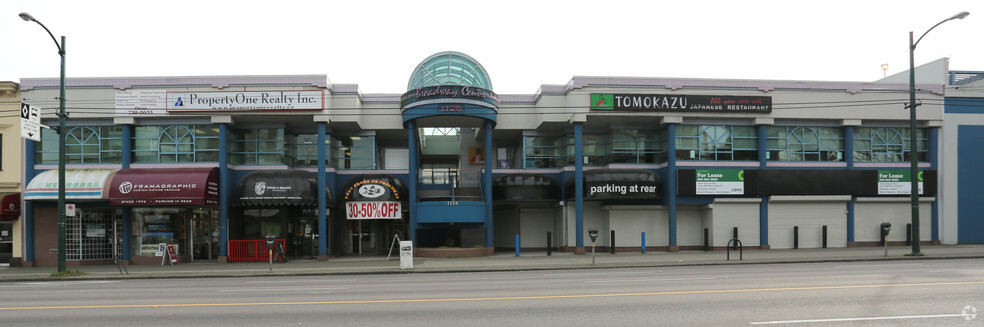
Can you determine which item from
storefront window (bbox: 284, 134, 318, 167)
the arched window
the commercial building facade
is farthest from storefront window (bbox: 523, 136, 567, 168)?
the arched window

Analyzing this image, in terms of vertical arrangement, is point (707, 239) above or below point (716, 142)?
below

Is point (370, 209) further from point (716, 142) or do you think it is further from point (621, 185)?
point (716, 142)

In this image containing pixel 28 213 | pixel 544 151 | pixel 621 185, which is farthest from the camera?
pixel 544 151

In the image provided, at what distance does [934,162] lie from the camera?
28.7 metres

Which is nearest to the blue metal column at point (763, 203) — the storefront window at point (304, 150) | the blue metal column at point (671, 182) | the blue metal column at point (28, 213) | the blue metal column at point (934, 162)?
the blue metal column at point (671, 182)

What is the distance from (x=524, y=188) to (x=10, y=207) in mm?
20434

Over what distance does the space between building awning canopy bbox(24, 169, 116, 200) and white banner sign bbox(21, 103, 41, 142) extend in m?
4.28

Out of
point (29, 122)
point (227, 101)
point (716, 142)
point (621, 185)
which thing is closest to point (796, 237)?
point (716, 142)

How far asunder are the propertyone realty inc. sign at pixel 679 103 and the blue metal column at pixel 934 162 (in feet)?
25.6

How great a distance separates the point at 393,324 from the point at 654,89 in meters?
20.8

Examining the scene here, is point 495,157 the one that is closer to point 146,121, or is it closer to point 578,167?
point 578,167

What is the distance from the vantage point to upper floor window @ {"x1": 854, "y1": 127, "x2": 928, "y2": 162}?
2902cm

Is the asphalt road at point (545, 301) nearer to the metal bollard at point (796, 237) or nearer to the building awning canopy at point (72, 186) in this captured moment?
the building awning canopy at point (72, 186)

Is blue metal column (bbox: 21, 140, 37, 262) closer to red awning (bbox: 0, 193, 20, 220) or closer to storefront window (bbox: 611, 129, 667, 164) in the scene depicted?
red awning (bbox: 0, 193, 20, 220)
